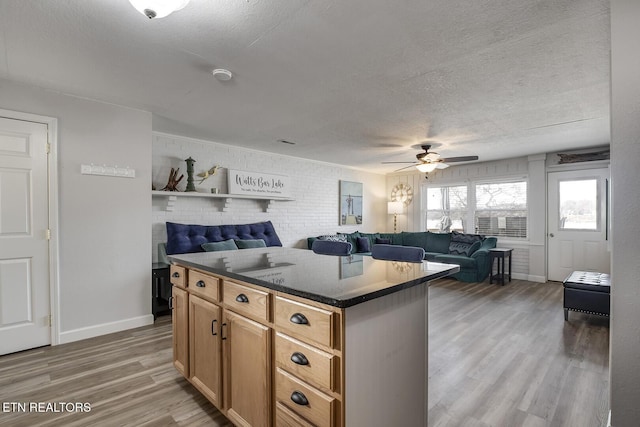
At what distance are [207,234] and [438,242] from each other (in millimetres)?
4789

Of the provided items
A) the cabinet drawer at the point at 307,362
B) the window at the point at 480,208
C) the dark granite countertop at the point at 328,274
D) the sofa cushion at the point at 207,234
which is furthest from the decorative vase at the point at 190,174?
the window at the point at 480,208

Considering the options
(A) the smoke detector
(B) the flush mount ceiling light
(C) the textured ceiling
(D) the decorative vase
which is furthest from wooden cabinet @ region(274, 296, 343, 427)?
(D) the decorative vase

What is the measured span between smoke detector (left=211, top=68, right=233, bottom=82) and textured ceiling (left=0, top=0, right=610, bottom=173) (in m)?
0.06

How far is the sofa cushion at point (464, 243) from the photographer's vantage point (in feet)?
19.4

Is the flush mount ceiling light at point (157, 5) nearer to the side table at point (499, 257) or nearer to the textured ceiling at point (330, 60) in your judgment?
the textured ceiling at point (330, 60)

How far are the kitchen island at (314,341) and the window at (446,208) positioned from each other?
5.74 meters

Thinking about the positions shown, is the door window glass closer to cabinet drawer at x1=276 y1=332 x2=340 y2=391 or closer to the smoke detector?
the smoke detector

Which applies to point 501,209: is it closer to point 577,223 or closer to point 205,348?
point 577,223


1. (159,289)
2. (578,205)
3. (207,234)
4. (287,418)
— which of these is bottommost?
(159,289)

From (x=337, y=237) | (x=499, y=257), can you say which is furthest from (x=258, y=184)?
(x=499, y=257)

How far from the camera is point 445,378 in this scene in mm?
2287

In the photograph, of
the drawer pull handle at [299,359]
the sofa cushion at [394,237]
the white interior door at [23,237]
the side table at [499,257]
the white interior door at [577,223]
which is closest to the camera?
the drawer pull handle at [299,359]

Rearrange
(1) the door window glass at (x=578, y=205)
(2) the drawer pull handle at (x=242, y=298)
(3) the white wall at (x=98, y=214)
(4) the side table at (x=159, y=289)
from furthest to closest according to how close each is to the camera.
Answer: (1) the door window glass at (x=578, y=205) < (4) the side table at (x=159, y=289) < (3) the white wall at (x=98, y=214) < (2) the drawer pull handle at (x=242, y=298)

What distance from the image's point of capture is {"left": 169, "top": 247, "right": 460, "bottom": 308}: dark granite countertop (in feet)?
3.85
